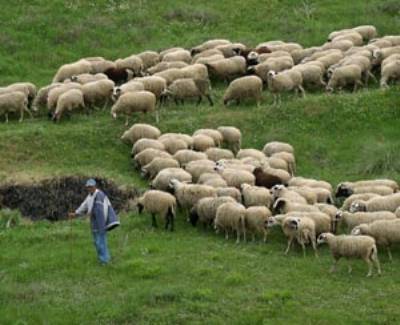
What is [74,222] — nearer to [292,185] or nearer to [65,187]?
[65,187]

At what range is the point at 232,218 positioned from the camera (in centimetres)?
2414

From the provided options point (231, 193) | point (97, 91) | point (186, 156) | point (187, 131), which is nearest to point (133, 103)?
point (97, 91)

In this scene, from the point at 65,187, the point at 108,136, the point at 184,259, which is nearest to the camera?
the point at 184,259

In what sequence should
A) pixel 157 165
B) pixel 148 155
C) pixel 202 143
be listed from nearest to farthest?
1. pixel 157 165
2. pixel 148 155
3. pixel 202 143

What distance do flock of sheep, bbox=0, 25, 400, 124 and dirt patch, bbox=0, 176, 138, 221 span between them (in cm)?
435

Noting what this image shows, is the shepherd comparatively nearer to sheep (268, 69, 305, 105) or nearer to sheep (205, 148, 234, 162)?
sheep (205, 148, 234, 162)

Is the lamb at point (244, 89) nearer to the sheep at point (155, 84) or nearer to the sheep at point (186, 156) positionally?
the sheep at point (155, 84)

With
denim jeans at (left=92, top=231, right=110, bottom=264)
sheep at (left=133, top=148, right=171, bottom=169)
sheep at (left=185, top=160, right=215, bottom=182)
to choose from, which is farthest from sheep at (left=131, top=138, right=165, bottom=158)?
denim jeans at (left=92, top=231, right=110, bottom=264)

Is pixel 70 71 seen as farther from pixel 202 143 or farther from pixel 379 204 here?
pixel 379 204

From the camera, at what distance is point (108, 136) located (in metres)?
30.9

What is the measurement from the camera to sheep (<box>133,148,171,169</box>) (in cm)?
2866

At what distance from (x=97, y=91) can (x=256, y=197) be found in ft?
30.2

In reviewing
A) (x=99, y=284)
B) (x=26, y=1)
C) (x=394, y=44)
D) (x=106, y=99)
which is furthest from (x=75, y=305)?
(x=26, y=1)

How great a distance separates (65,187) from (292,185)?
6.44 m
